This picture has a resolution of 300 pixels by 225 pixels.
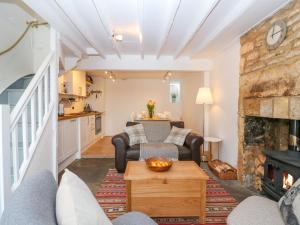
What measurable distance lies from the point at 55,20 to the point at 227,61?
296 centimetres

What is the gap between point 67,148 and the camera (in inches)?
171

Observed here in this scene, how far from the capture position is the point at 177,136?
14.0ft

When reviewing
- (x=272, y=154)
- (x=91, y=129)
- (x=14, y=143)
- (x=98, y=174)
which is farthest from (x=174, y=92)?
(x=14, y=143)

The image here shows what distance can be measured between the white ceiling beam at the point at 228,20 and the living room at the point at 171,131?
2 cm

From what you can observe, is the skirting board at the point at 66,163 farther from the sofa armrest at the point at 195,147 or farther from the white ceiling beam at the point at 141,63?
the sofa armrest at the point at 195,147

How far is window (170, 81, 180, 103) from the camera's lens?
8.64 m

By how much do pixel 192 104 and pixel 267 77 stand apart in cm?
404

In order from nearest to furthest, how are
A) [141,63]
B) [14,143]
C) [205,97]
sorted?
[14,143] < [205,97] < [141,63]

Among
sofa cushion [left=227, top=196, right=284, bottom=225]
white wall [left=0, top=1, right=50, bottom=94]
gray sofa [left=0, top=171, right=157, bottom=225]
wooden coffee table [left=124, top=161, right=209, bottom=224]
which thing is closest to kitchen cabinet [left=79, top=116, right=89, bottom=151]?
white wall [left=0, top=1, right=50, bottom=94]

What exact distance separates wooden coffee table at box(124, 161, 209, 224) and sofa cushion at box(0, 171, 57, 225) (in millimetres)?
1242

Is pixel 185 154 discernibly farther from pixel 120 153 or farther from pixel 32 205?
pixel 32 205

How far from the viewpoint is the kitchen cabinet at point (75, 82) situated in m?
5.25

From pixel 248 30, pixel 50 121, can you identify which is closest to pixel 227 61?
pixel 248 30

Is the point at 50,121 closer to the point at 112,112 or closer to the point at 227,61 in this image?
the point at 227,61
